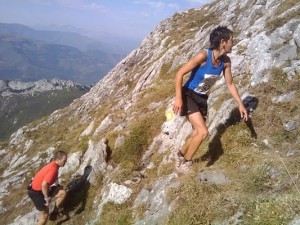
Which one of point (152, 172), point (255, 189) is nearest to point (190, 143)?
point (255, 189)

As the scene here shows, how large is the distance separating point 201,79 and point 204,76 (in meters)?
0.15

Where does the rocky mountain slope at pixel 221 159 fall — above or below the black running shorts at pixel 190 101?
below

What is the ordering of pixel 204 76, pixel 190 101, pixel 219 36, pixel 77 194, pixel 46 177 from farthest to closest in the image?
pixel 77 194 → pixel 46 177 → pixel 190 101 → pixel 204 76 → pixel 219 36

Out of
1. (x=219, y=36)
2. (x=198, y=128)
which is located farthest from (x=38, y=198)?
(x=219, y=36)

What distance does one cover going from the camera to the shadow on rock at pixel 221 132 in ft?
39.6

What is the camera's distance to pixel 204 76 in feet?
33.1

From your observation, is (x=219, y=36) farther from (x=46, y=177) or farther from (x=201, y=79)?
(x=46, y=177)

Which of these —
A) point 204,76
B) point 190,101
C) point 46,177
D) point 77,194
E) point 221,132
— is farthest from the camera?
point 77,194

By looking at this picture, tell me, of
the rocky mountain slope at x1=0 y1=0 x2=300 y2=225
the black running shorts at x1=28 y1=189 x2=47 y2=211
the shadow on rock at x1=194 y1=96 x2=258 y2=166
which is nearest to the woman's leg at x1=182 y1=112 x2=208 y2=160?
the rocky mountain slope at x1=0 y1=0 x2=300 y2=225

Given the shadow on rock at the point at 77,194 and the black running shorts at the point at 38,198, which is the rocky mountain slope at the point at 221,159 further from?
the black running shorts at the point at 38,198

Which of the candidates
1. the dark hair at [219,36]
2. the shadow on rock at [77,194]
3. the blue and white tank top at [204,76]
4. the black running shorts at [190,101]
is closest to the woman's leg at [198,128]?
the black running shorts at [190,101]

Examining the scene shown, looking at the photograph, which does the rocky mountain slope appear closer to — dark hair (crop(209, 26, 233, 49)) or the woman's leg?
the woman's leg

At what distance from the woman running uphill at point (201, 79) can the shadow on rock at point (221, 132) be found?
129 cm

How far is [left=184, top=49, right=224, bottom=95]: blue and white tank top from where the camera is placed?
9.95 meters
